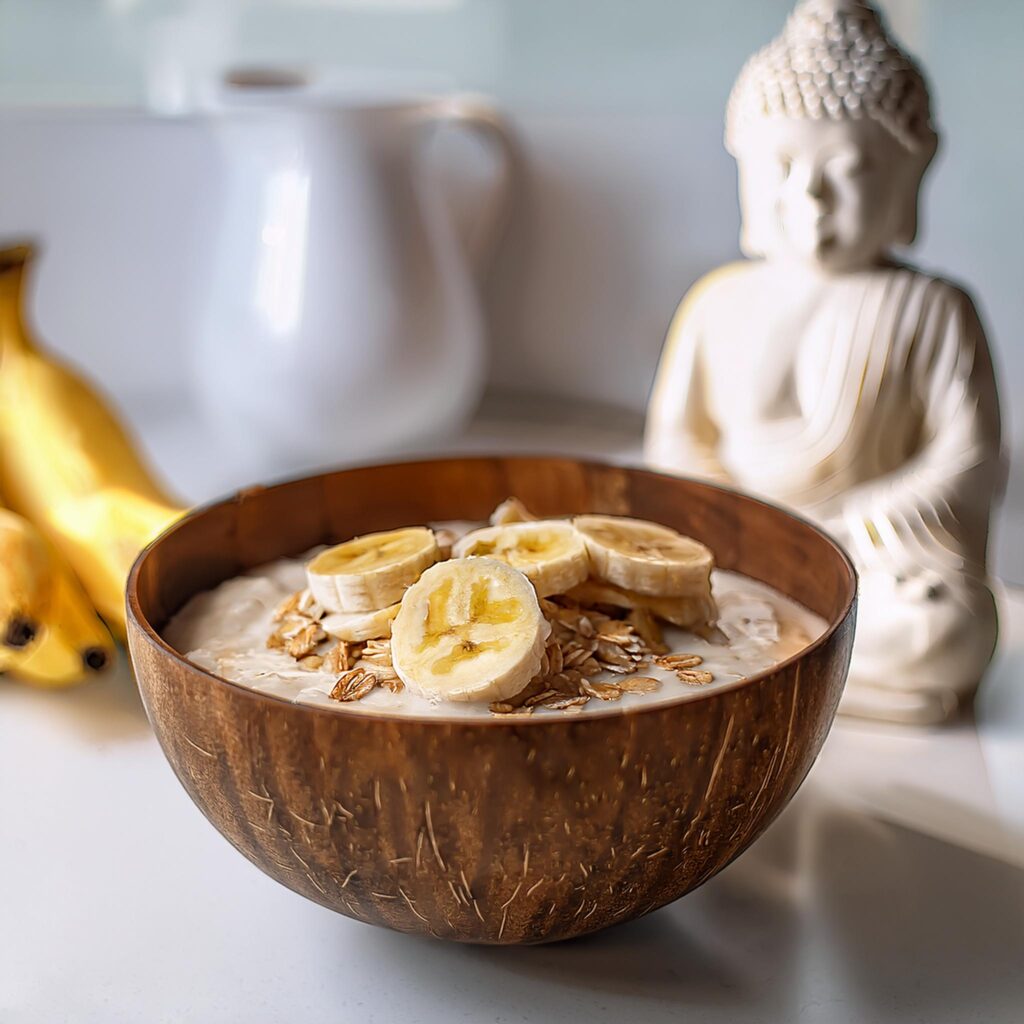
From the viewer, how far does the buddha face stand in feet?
2.83

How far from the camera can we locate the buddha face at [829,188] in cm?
86

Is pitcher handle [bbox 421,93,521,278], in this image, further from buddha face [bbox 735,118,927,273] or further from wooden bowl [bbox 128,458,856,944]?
wooden bowl [bbox 128,458,856,944]

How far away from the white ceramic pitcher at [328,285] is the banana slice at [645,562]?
0.60m

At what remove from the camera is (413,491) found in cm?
85

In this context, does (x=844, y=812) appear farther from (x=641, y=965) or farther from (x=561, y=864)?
(x=561, y=864)

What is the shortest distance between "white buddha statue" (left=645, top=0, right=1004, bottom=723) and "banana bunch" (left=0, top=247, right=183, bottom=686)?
0.45m

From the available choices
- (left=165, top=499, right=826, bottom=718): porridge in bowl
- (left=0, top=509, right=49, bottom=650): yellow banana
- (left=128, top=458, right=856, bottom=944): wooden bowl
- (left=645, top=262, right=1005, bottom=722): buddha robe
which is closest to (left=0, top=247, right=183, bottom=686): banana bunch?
(left=0, top=509, right=49, bottom=650): yellow banana

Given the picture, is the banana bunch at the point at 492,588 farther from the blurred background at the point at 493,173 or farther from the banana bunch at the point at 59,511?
the blurred background at the point at 493,173

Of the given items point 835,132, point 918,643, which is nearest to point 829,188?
point 835,132

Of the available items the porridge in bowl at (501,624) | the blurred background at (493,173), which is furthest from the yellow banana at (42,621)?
the blurred background at (493,173)

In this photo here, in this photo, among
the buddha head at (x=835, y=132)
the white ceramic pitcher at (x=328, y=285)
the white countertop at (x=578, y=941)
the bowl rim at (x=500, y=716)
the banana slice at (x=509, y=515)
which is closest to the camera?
the bowl rim at (x=500, y=716)

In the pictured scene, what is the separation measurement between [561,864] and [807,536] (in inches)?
10.8

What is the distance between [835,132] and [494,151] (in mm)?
587

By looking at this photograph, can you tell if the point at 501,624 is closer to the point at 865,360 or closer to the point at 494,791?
the point at 494,791
